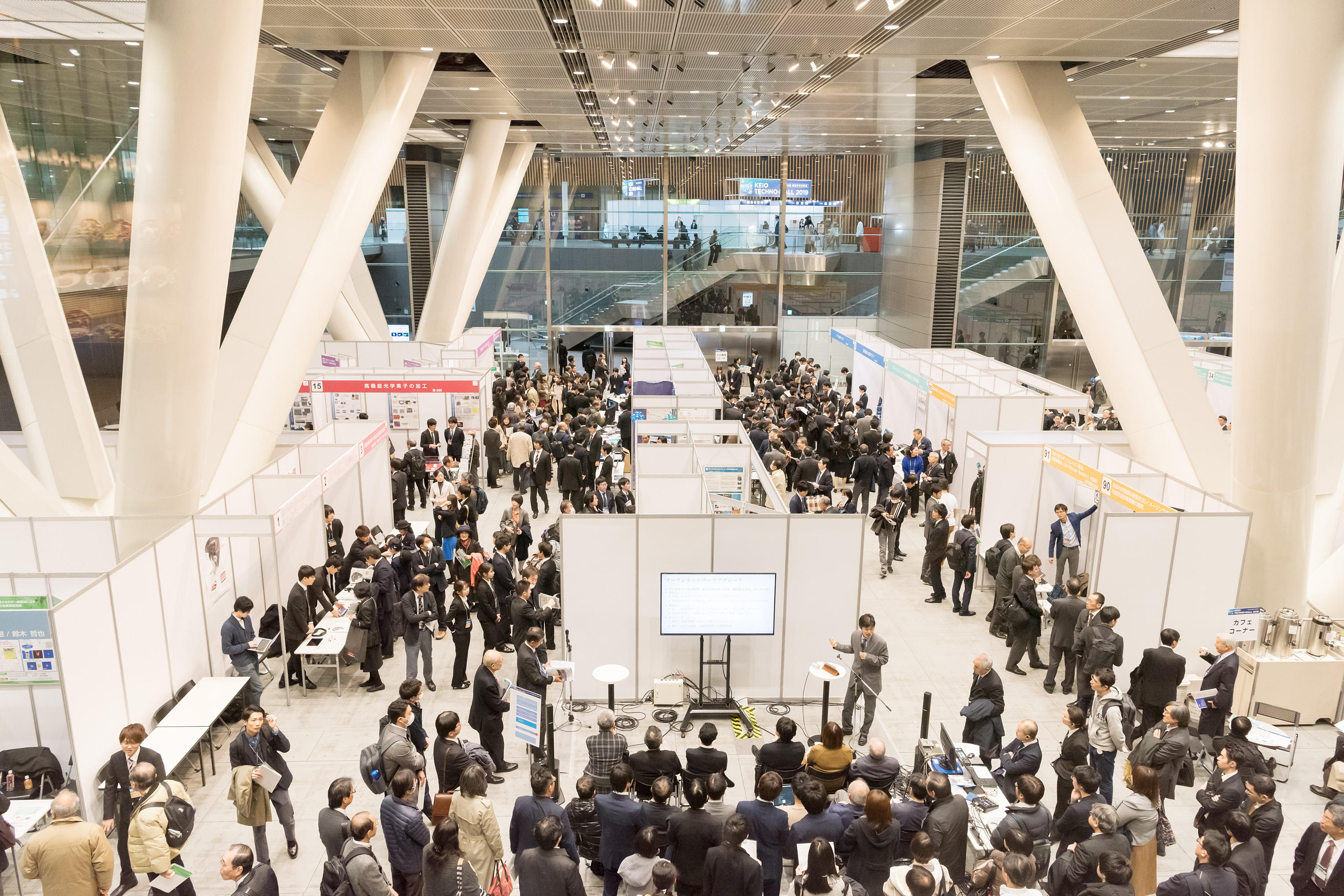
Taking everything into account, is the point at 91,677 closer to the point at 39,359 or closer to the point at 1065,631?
the point at 39,359

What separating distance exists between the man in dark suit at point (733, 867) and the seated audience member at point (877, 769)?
1.30m

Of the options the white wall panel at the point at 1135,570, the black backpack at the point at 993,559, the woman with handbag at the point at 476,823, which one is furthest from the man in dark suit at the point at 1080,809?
the black backpack at the point at 993,559

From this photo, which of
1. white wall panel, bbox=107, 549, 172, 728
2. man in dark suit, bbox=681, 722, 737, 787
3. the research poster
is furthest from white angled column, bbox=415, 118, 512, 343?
man in dark suit, bbox=681, 722, 737, 787

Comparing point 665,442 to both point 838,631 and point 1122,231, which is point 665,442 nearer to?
point 838,631

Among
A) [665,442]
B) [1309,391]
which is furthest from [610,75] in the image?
[1309,391]

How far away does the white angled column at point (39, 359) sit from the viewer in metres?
9.24

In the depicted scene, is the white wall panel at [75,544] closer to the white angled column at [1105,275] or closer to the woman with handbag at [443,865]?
the woman with handbag at [443,865]

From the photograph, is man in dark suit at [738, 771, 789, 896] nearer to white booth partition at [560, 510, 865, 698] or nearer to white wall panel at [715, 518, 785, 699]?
white booth partition at [560, 510, 865, 698]

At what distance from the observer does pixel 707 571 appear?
26.2 feet

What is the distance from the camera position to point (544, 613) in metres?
7.85

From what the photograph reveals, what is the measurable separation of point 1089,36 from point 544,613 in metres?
9.11

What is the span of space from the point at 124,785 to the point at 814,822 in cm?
448

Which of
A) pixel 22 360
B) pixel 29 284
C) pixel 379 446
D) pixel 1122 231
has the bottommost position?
pixel 379 446

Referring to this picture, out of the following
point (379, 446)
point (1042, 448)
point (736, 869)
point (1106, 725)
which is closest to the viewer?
point (736, 869)
